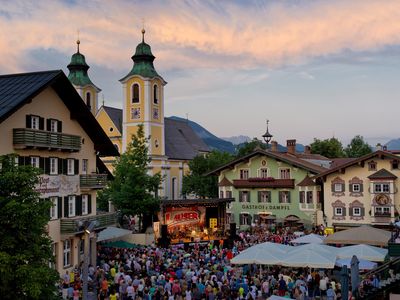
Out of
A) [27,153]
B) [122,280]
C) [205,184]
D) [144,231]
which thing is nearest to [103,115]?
[205,184]

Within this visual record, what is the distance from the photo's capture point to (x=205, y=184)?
209 ft

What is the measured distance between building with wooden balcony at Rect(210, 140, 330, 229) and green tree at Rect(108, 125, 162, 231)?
31.6 ft

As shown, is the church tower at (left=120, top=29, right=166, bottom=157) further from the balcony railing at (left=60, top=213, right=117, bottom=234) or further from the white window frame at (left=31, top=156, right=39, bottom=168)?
the white window frame at (left=31, top=156, right=39, bottom=168)

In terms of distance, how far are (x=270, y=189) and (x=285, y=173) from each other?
2.19 meters

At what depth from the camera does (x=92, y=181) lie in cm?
3328

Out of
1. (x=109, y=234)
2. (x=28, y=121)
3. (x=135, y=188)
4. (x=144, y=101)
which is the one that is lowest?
(x=109, y=234)

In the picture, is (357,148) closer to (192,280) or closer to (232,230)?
(232,230)

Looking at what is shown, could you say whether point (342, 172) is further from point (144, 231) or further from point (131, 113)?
point (131, 113)

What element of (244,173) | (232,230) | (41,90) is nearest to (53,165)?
(41,90)

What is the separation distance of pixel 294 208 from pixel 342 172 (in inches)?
256

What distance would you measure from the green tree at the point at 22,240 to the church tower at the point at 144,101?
54812 mm

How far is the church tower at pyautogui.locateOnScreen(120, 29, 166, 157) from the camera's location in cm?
7138

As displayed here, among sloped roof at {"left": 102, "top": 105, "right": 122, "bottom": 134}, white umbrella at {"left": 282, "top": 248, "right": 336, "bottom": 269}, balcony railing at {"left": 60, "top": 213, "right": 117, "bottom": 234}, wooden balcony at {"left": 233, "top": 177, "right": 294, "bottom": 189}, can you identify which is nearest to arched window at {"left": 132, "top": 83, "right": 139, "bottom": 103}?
sloped roof at {"left": 102, "top": 105, "right": 122, "bottom": 134}

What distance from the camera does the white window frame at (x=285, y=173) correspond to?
50.8 m
